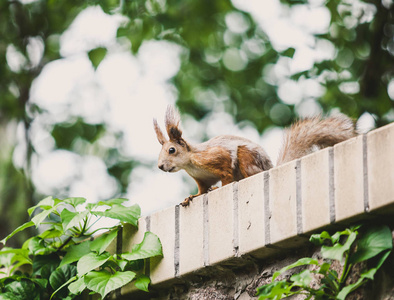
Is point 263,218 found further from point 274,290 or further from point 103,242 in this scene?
point 103,242

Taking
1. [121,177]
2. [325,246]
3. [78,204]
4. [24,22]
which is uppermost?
[325,246]

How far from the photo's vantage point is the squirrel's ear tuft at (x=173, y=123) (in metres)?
2.63

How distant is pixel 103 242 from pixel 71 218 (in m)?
0.14

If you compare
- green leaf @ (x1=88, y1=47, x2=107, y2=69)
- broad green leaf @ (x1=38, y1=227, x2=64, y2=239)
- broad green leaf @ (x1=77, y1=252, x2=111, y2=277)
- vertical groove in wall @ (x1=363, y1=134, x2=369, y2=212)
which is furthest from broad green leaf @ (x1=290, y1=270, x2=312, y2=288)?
green leaf @ (x1=88, y1=47, x2=107, y2=69)

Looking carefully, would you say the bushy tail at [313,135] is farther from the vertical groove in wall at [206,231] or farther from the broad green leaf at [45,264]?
the broad green leaf at [45,264]

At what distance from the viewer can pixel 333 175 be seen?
1570 mm

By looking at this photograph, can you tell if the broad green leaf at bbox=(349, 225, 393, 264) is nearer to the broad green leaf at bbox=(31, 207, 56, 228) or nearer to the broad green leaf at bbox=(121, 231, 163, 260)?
the broad green leaf at bbox=(121, 231, 163, 260)

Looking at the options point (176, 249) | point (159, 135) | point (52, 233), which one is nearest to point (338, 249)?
point (176, 249)

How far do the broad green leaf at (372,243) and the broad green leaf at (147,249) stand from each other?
0.74 m

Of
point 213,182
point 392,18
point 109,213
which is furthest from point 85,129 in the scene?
point 109,213

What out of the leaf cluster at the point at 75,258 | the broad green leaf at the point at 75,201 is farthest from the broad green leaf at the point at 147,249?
the broad green leaf at the point at 75,201

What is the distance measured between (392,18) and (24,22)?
13.8 ft

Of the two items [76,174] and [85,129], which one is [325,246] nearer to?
[85,129]

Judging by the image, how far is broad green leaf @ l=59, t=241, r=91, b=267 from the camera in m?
2.25
